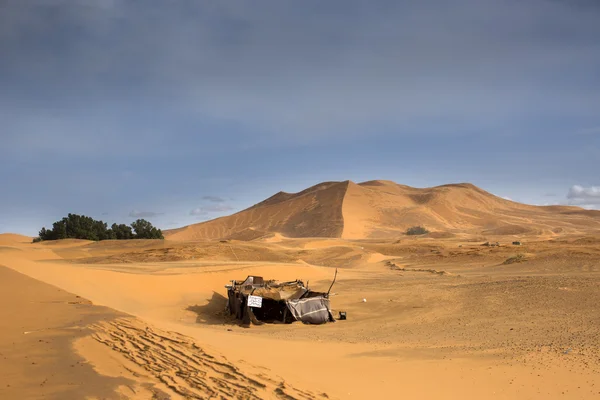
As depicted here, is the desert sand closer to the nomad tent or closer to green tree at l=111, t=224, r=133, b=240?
the nomad tent

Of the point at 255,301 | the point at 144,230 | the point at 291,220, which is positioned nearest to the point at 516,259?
the point at 255,301

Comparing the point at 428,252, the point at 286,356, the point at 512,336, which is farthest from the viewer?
the point at 428,252

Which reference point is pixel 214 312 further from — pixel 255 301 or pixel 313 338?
pixel 313 338

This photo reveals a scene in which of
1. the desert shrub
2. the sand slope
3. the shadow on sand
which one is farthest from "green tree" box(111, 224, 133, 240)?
the desert shrub

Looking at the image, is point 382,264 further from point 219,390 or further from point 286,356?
point 219,390

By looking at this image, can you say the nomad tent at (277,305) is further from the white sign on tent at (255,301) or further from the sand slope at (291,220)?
the sand slope at (291,220)

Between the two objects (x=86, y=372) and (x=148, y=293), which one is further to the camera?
(x=148, y=293)

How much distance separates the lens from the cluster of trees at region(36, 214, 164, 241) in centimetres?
5791

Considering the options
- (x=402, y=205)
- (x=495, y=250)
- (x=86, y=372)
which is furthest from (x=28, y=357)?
(x=402, y=205)

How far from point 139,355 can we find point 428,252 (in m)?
37.5

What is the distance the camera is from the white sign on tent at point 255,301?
15.7 metres

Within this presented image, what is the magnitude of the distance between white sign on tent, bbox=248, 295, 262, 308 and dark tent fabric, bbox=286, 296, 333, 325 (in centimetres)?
92

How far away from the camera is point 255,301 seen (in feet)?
51.9

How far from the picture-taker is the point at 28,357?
22.9ft
